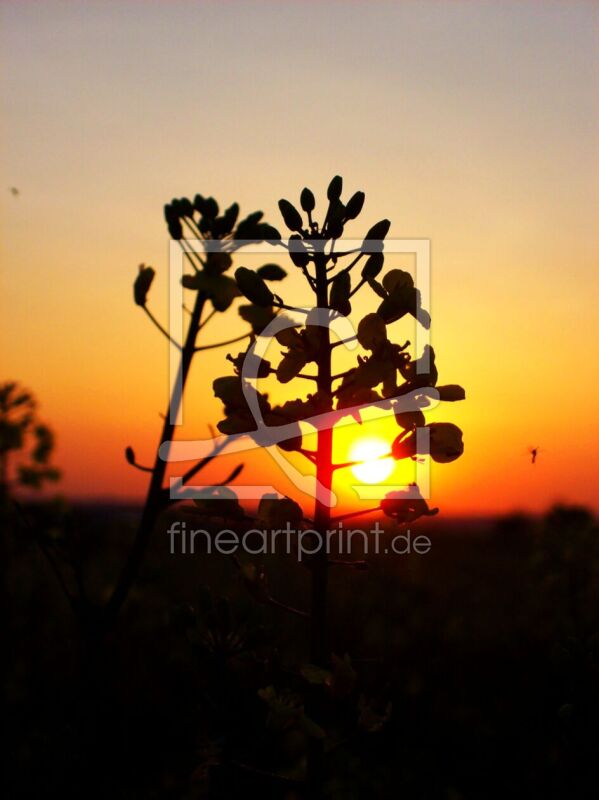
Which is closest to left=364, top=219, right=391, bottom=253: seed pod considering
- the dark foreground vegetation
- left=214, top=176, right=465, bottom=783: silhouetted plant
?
left=214, top=176, right=465, bottom=783: silhouetted plant

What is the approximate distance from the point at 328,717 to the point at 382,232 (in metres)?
1.61

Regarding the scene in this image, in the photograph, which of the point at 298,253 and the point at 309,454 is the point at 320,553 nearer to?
the point at 309,454

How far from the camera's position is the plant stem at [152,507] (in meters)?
2.74

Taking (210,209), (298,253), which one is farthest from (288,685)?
(210,209)

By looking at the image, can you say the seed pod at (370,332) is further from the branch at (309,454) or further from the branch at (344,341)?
the branch at (309,454)

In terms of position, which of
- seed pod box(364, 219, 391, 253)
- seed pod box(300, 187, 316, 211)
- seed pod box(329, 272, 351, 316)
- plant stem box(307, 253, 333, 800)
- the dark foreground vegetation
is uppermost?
seed pod box(300, 187, 316, 211)

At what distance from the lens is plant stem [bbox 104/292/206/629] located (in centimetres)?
274

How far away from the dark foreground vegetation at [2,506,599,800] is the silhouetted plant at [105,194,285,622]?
11.0 inches

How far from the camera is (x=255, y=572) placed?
8.90ft

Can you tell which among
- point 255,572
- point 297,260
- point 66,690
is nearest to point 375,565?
point 255,572

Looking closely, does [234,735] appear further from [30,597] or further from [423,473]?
[30,597]

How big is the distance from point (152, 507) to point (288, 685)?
76cm

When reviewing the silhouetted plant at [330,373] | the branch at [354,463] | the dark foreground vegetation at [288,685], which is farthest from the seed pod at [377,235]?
the dark foreground vegetation at [288,685]

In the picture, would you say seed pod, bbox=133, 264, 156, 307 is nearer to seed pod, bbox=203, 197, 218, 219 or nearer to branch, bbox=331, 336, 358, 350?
seed pod, bbox=203, 197, 218, 219
